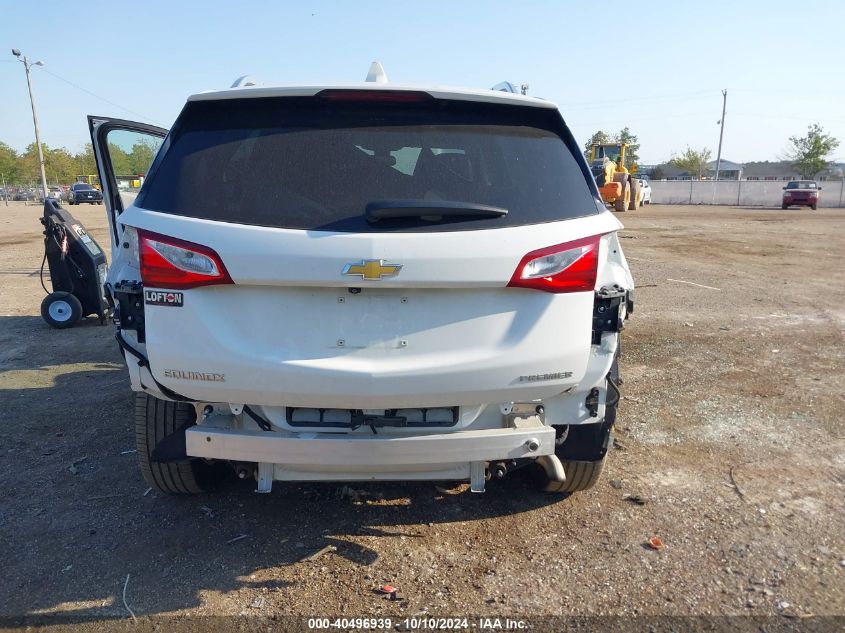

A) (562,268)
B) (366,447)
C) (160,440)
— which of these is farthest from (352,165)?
(160,440)

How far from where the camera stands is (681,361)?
6.12 meters

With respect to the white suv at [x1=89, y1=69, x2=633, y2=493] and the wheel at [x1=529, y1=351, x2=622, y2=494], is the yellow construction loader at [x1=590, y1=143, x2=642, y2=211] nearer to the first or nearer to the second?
the wheel at [x1=529, y1=351, x2=622, y2=494]

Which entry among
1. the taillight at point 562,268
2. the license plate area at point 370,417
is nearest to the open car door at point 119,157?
the license plate area at point 370,417

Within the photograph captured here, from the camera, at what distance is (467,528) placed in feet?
10.7

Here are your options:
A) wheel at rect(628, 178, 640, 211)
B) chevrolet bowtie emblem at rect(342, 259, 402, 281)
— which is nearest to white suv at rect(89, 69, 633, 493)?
chevrolet bowtie emblem at rect(342, 259, 402, 281)

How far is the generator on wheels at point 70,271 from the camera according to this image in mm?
7297

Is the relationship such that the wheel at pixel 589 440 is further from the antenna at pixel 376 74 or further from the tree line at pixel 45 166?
the tree line at pixel 45 166

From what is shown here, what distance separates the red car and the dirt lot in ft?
123

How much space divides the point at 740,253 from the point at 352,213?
14.7 m

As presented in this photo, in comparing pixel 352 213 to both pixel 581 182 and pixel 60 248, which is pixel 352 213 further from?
pixel 60 248

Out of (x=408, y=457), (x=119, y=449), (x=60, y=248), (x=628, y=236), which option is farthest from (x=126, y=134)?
(x=628, y=236)

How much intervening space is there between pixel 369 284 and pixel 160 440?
1.46m

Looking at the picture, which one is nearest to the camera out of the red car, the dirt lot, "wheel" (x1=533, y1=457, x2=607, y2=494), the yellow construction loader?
the dirt lot

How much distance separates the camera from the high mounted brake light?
8.68ft
